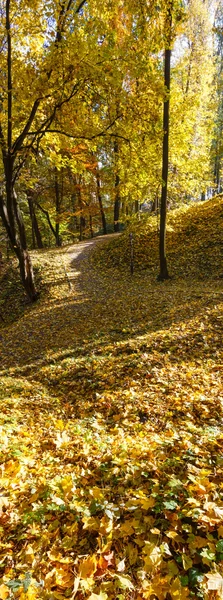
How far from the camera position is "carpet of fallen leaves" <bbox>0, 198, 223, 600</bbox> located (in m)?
2.35

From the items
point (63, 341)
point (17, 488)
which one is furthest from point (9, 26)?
point (17, 488)

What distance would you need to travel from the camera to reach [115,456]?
3.75 m

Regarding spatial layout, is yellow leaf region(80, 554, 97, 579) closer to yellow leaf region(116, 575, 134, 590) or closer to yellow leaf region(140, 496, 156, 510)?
yellow leaf region(116, 575, 134, 590)

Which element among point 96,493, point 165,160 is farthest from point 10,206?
point 96,493

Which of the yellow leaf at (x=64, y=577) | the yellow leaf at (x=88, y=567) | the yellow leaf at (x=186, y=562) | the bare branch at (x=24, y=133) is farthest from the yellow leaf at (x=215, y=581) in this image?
the bare branch at (x=24, y=133)

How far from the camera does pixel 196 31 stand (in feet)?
68.5

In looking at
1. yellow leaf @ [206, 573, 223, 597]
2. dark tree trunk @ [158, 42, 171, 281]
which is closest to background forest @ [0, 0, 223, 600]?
yellow leaf @ [206, 573, 223, 597]

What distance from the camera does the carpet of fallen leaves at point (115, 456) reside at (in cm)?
235

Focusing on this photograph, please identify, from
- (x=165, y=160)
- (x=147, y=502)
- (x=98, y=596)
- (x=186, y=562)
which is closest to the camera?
(x=98, y=596)

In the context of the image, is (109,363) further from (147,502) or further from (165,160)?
(165,160)

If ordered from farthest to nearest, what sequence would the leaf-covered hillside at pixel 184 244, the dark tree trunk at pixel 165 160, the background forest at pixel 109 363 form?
the leaf-covered hillside at pixel 184 244 → the dark tree trunk at pixel 165 160 → the background forest at pixel 109 363

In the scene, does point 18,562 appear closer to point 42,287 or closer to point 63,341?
point 63,341

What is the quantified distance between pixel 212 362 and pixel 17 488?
4.60m

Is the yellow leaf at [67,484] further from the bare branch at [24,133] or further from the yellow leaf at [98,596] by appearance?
the bare branch at [24,133]
